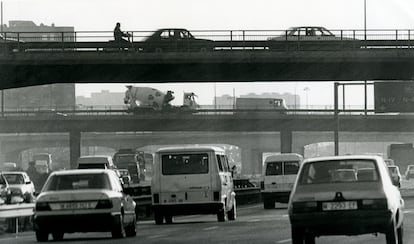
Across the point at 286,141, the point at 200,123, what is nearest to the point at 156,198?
the point at 200,123

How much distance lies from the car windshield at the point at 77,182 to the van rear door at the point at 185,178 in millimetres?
8326

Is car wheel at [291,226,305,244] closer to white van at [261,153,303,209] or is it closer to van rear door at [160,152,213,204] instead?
van rear door at [160,152,213,204]

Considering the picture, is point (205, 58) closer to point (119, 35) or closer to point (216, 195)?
point (119, 35)

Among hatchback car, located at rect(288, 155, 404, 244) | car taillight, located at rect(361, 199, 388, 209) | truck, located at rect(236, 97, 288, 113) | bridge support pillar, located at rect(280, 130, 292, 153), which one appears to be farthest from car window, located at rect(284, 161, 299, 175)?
truck, located at rect(236, 97, 288, 113)

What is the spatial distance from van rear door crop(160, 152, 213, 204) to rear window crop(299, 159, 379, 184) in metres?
13.2

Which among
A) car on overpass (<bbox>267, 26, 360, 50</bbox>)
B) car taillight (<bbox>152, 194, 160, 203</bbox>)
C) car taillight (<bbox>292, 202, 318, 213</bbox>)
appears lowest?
car taillight (<bbox>152, 194, 160, 203</bbox>)

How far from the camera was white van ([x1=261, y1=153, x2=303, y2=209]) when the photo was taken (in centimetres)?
4447

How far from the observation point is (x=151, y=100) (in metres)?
99.2

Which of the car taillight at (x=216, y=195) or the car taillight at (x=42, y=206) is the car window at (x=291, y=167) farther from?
the car taillight at (x=42, y=206)

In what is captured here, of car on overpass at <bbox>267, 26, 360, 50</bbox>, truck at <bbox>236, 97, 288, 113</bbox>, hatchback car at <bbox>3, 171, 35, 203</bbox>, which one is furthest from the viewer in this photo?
truck at <bbox>236, 97, 288, 113</bbox>

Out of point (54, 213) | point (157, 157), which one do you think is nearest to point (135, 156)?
point (157, 157)

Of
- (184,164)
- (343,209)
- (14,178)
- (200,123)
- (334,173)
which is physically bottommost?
(14,178)

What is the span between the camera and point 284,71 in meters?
57.6

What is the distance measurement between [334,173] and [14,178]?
95.5ft
